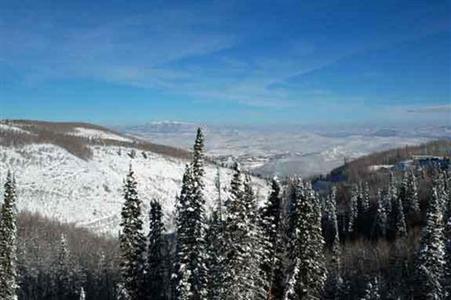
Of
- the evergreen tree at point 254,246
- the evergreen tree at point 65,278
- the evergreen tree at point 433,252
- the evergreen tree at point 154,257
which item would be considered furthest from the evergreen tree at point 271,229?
the evergreen tree at point 65,278

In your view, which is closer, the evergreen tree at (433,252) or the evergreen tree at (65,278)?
the evergreen tree at (433,252)

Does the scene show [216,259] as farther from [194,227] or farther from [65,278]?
[65,278]

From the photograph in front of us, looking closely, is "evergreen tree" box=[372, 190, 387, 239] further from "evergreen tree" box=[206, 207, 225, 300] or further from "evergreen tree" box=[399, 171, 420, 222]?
"evergreen tree" box=[206, 207, 225, 300]

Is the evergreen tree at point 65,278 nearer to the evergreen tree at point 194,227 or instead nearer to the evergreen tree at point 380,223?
the evergreen tree at point 380,223

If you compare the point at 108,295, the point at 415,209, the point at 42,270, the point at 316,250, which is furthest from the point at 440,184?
the point at 316,250

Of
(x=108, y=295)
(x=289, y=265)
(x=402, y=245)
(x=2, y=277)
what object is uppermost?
(x=289, y=265)

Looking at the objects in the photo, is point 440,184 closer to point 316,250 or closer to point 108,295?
point 108,295
